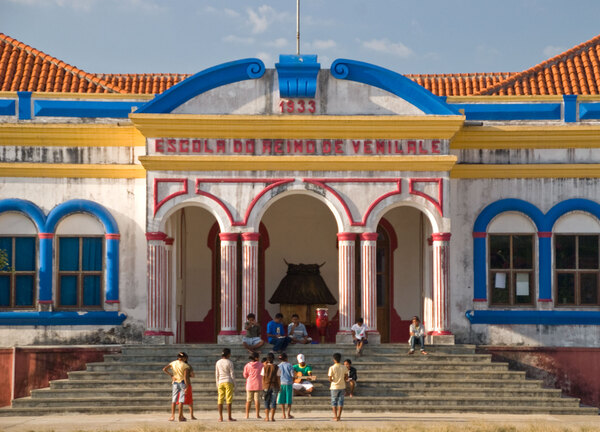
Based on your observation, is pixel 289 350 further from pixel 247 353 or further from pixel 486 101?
pixel 486 101

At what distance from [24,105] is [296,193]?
6845mm

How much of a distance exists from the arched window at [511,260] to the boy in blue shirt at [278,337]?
210 inches

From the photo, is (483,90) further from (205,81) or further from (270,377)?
(270,377)

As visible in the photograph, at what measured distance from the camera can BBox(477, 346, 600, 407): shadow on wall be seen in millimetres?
26031

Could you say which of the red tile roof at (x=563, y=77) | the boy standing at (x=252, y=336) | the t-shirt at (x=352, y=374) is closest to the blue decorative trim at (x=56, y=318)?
the boy standing at (x=252, y=336)

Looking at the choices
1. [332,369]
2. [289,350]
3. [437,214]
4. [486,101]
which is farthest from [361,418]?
[486,101]

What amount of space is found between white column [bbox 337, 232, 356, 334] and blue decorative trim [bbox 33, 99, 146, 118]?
6027 millimetres

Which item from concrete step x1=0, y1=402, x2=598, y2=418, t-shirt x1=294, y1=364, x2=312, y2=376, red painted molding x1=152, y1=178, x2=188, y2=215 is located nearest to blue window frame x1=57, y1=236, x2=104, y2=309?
red painted molding x1=152, y1=178, x2=188, y2=215

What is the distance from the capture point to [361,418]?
71.2ft

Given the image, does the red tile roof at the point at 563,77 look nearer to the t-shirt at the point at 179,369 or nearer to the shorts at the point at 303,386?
the shorts at the point at 303,386

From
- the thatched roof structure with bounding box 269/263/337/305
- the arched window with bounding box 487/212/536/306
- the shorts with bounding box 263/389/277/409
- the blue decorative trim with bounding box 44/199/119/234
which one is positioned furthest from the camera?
the thatched roof structure with bounding box 269/263/337/305

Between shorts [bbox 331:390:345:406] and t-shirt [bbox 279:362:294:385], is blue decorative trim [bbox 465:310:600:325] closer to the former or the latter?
shorts [bbox 331:390:345:406]

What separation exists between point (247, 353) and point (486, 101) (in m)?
8.55

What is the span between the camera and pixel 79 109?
26.6 metres
